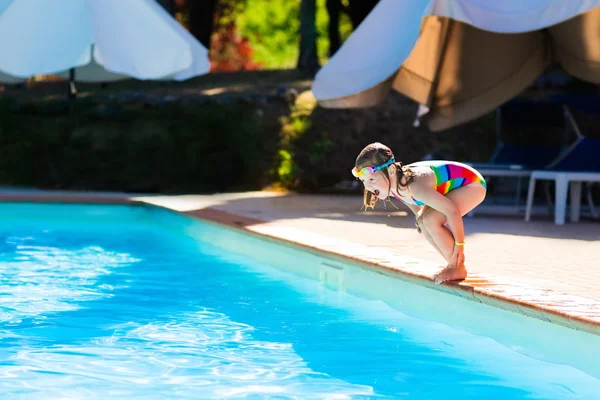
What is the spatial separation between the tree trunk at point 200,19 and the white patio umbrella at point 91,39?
6777mm

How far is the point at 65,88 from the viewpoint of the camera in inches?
613

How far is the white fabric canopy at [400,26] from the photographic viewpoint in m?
7.97

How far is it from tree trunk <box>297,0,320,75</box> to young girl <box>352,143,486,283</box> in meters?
10.2

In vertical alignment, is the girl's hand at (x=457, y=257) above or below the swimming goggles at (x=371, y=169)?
below

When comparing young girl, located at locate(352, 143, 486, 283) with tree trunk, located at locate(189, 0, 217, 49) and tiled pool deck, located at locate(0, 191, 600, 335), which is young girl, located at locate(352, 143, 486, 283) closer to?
tiled pool deck, located at locate(0, 191, 600, 335)

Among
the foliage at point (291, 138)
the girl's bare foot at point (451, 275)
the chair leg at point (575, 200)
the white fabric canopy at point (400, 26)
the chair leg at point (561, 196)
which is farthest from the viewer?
the foliage at point (291, 138)

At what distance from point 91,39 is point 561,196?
556 centimetres

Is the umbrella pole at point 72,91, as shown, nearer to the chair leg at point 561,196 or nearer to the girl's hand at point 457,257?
the chair leg at point 561,196

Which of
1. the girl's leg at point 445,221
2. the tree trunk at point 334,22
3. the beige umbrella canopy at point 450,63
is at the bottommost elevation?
the girl's leg at point 445,221

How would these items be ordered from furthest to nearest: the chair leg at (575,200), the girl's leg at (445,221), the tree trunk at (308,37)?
the tree trunk at (308,37) < the chair leg at (575,200) < the girl's leg at (445,221)

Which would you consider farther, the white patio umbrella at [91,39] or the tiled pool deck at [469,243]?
the white patio umbrella at [91,39]

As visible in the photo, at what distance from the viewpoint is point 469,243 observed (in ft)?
23.2

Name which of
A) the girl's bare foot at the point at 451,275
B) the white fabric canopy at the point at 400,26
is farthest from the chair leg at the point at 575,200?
the girl's bare foot at the point at 451,275

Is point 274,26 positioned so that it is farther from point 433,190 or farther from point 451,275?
point 433,190
